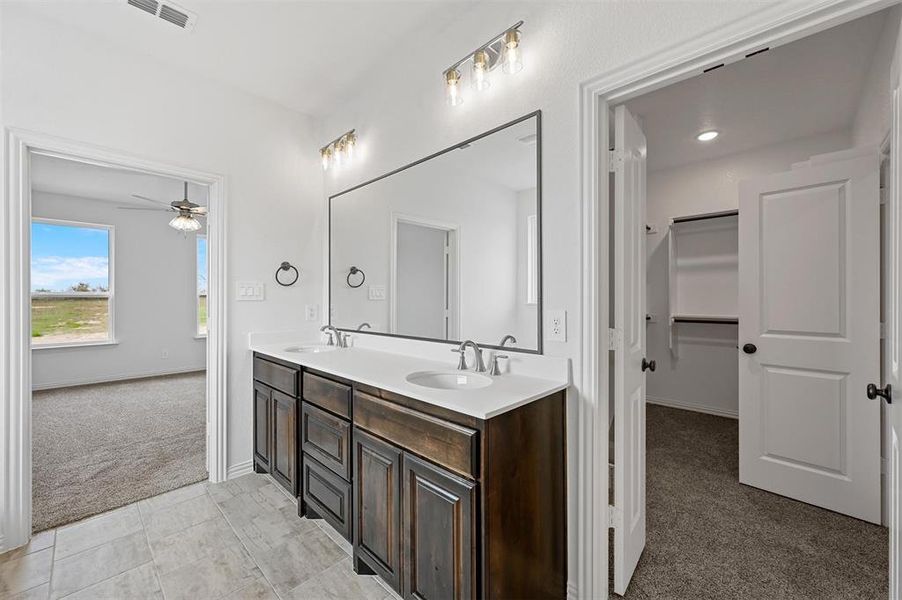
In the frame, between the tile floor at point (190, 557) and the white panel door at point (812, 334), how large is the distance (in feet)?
7.93

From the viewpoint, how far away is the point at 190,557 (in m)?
1.83

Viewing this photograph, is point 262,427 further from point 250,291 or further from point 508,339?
point 508,339

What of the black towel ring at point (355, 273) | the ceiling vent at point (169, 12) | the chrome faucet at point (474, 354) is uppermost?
the ceiling vent at point (169, 12)

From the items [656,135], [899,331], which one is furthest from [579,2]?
[656,135]

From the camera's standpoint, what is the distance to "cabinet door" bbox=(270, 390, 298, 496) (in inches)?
86.3

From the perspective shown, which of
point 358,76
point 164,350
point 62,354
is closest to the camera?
point 358,76

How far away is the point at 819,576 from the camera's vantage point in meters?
1.68

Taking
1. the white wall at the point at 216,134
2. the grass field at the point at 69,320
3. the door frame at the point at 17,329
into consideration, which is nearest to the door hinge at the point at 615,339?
the white wall at the point at 216,134

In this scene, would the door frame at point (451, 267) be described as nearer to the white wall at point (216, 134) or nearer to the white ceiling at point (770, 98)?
the white wall at point (216, 134)

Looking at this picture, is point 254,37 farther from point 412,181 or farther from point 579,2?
point 579,2

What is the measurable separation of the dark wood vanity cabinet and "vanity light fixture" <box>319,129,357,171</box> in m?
1.53

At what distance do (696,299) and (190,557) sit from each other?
4.58m

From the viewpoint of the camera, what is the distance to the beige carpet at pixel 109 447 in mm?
2355

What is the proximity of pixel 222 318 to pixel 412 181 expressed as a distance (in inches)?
63.1
